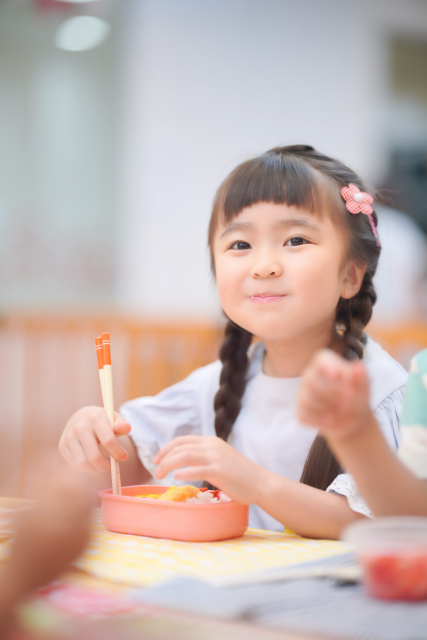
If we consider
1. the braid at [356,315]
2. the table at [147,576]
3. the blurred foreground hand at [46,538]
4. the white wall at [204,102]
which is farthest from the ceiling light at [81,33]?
the blurred foreground hand at [46,538]

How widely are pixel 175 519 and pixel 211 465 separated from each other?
7 centimetres

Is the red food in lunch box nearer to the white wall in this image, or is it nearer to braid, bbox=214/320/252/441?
braid, bbox=214/320/252/441

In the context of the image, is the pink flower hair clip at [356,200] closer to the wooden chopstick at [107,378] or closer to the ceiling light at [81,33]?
the wooden chopstick at [107,378]

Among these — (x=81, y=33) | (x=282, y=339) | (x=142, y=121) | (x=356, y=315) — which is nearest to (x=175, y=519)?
(x=282, y=339)

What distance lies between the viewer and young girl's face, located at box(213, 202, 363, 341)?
0.96m

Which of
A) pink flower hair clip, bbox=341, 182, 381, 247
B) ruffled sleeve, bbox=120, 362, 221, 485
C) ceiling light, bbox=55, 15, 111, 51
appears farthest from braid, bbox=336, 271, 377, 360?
ceiling light, bbox=55, 15, 111, 51

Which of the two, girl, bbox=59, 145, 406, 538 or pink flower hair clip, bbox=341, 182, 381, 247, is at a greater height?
pink flower hair clip, bbox=341, 182, 381, 247

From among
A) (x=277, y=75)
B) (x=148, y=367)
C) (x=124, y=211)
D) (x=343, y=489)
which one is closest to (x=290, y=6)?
(x=277, y=75)

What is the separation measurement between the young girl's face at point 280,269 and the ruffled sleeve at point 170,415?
257 millimetres

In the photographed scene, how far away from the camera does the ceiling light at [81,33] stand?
403 centimetres

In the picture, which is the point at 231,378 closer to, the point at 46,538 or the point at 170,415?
the point at 170,415

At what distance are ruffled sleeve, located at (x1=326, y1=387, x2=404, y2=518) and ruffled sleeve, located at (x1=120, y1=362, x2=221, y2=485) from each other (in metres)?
0.34

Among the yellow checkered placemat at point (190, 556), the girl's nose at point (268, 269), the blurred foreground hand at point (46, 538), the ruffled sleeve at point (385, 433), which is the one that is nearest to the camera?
the blurred foreground hand at point (46, 538)

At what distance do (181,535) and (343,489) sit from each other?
9.0 inches
